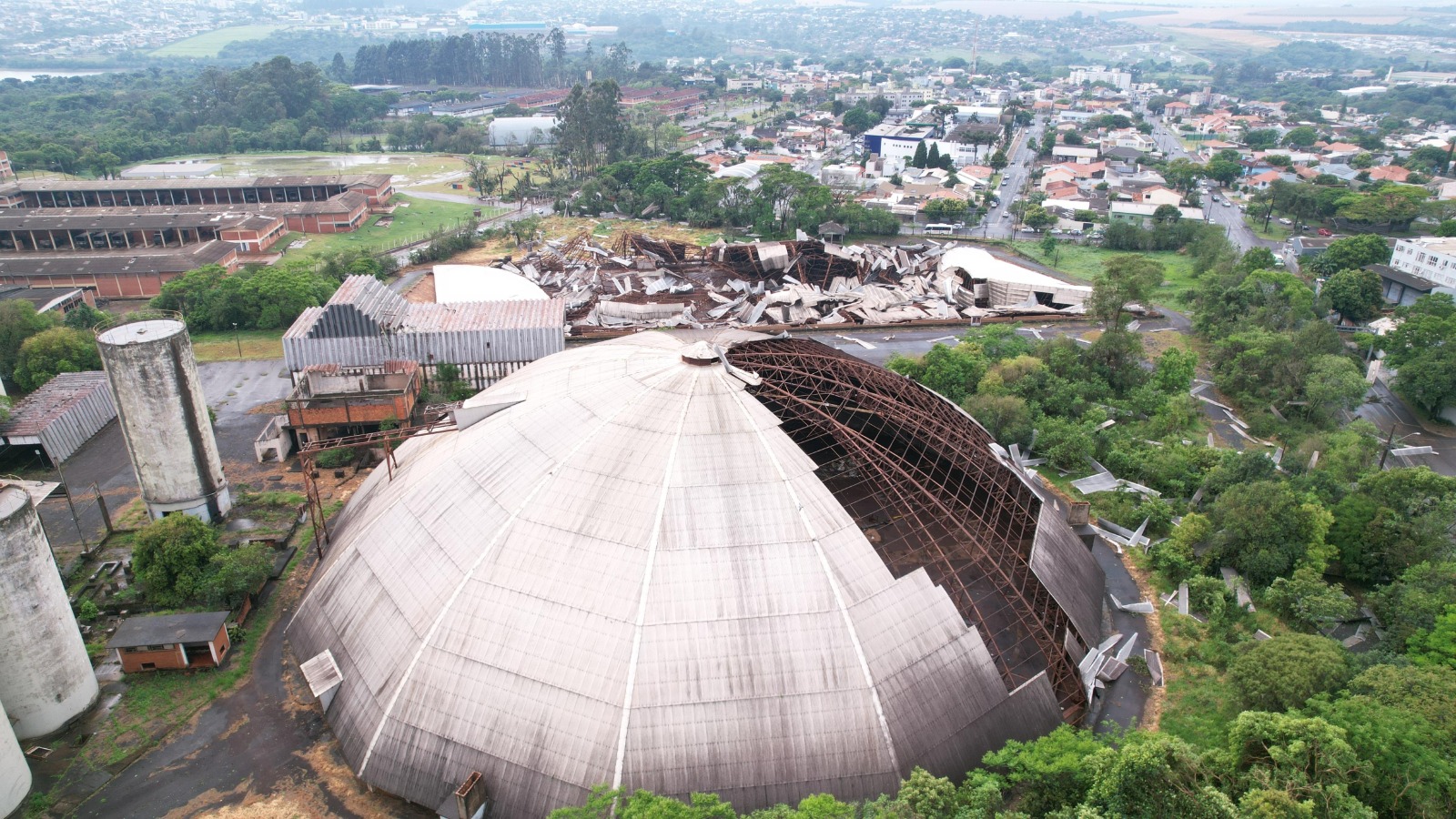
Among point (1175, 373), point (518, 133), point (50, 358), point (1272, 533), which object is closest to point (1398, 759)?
point (1272, 533)

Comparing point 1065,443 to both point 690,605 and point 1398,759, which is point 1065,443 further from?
point 690,605

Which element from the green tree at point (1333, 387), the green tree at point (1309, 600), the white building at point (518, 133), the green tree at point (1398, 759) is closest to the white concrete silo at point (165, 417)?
the green tree at point (1398, 759)

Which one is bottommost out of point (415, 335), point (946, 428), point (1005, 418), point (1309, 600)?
point (1309, 600)

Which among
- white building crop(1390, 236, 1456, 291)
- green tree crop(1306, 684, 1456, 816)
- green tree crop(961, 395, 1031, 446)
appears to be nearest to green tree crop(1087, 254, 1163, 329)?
green tree crop(961, 395, 1031, 446)

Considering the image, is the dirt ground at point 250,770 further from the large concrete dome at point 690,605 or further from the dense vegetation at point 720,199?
the dense vegetation at point 720,199

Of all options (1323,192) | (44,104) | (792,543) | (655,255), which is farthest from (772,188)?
(44,104)

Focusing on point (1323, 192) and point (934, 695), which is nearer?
point (934, 695)

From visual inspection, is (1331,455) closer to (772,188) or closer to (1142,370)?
(1142,370)
